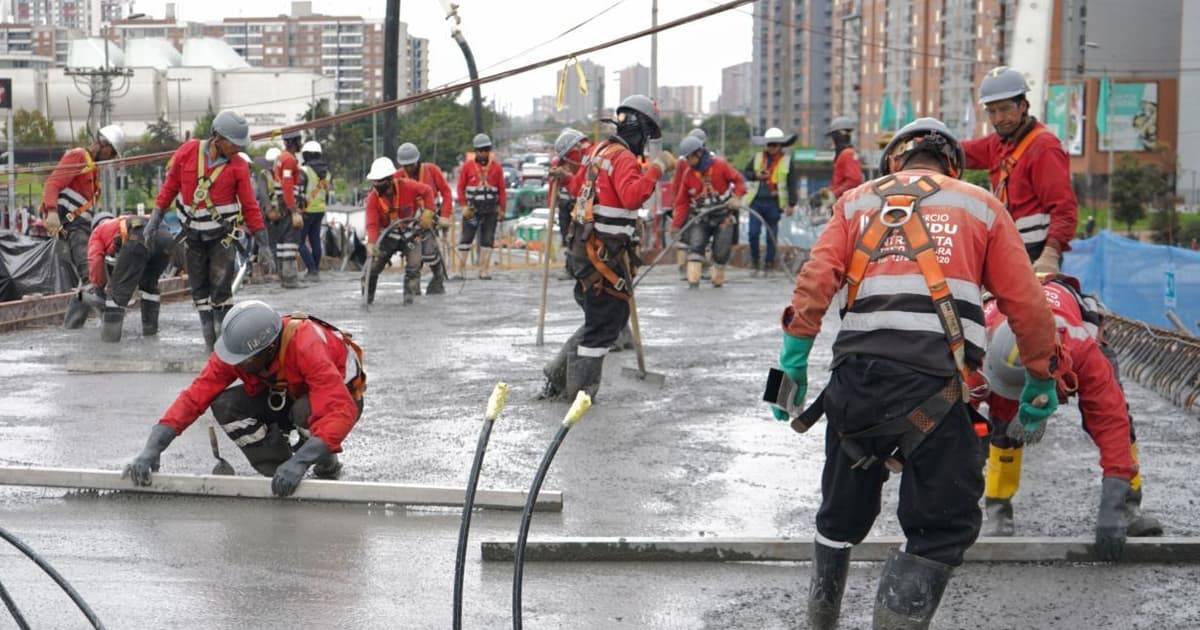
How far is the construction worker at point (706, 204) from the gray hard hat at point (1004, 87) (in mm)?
10685

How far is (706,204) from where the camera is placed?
62.9 feet

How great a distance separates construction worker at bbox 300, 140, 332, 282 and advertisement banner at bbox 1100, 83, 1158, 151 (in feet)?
196

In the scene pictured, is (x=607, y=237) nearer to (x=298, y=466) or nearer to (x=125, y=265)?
(x=298, y=466)

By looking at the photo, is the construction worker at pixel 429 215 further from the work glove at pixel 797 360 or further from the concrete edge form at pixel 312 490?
the work glove at pixel 797 360

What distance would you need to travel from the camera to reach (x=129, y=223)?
13664 millimetres

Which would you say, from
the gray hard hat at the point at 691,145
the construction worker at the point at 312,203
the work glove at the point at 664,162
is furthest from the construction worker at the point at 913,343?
the construction worker at the point at 312,203

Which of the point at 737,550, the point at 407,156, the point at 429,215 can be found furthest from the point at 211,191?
the point at 737,550

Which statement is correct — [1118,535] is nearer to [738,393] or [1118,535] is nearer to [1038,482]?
[1038,482]

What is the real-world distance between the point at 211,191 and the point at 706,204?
26.8 ft

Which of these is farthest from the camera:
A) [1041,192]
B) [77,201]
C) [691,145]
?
[691,145]

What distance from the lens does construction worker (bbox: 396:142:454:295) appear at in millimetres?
18125

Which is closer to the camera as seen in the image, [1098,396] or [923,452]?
[923,452]

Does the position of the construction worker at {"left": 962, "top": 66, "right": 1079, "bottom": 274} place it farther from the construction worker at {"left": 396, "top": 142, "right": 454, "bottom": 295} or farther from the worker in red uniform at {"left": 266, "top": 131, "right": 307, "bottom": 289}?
the worker in red uniform at {"left": 266, "top": 131, "right": 307, "bottom": 289}

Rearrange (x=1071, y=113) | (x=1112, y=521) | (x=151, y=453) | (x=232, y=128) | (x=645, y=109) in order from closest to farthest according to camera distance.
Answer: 1. (x=1112, y=521)
2. (x=151, y=453)
3. (x=645, y=109)
4. (x=232, y=128)
5. (x=1071, y=113)
